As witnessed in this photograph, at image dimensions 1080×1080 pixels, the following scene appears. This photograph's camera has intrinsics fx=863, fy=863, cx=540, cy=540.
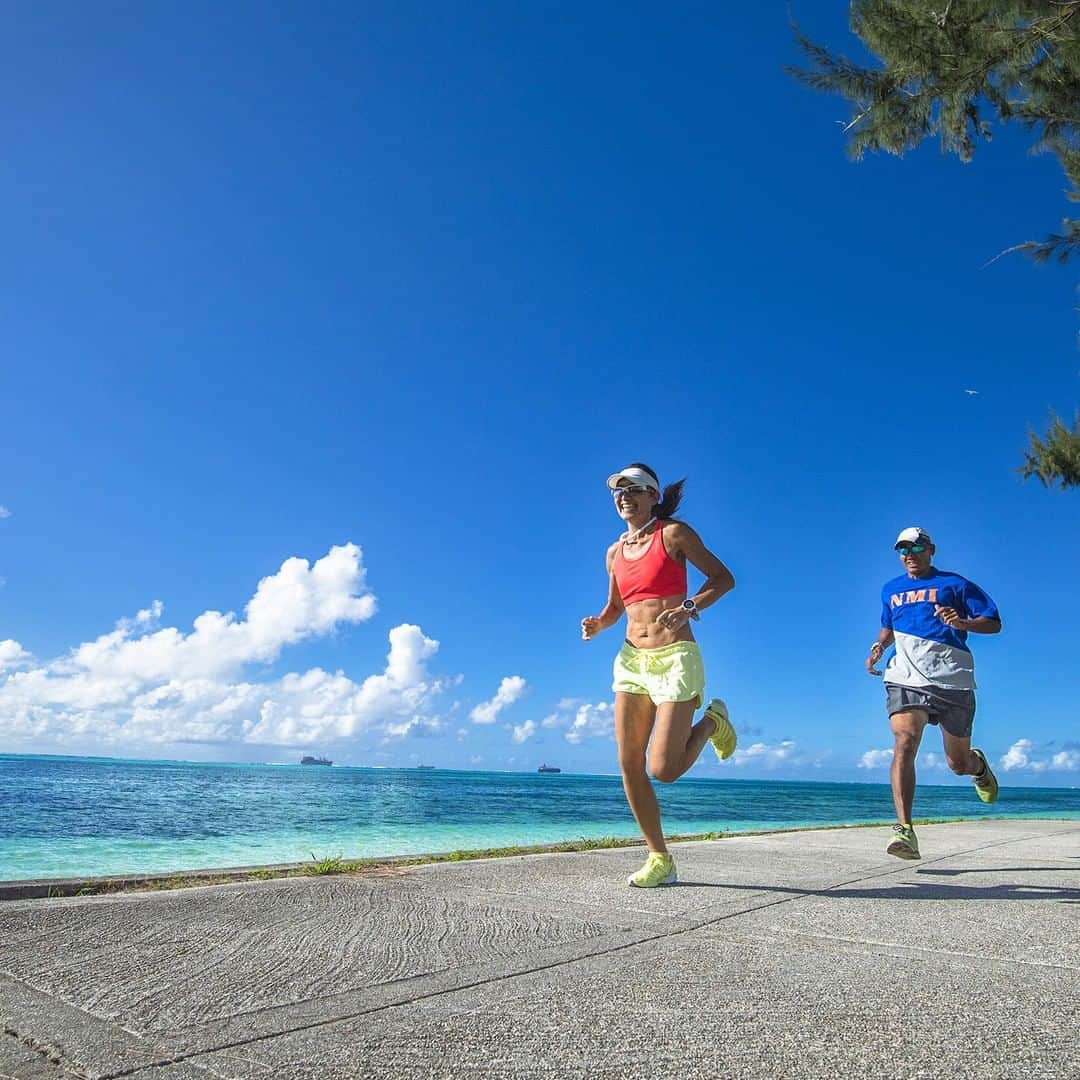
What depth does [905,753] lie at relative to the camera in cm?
524

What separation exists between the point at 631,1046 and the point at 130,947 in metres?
1.64

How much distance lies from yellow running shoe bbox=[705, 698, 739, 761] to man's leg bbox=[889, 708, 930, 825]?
55.6 inches

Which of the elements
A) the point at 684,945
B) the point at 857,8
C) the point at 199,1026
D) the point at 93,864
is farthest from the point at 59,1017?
the point at 93,864

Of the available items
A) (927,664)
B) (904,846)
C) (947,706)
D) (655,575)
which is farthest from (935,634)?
(655,575)

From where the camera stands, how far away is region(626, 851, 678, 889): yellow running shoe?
3998 mm

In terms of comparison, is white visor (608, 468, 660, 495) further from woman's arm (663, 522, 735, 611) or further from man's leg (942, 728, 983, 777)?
man's leg (942, 728, 983, 777)

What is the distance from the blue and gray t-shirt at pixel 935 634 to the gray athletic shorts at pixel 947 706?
4 centimetres

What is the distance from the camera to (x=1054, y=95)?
7379 mm

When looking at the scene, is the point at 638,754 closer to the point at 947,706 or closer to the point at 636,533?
the point at 636,533

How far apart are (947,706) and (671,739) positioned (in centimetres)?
227

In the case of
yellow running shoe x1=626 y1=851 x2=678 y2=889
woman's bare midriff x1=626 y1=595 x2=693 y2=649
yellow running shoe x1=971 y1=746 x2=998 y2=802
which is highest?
woman's bare midriff x1=626 y1=595 x2=693 y2=649

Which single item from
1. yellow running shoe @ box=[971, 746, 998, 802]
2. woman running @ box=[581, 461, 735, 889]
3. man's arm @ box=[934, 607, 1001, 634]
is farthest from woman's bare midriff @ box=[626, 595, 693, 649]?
yellow running shoe @ box=[971, 746, 998, 802]

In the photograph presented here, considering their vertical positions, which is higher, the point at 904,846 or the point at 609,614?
the point at 609,614

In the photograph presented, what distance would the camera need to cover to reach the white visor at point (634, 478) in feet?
14.4
